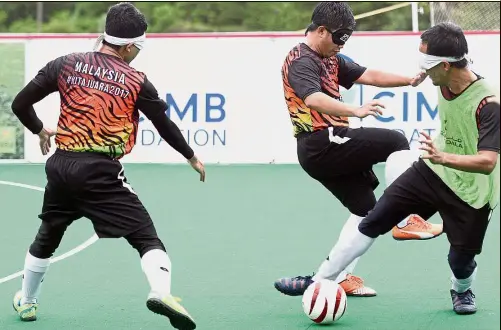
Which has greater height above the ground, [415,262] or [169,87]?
[169,87]

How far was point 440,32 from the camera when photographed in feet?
20.7

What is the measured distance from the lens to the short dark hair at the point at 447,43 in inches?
246

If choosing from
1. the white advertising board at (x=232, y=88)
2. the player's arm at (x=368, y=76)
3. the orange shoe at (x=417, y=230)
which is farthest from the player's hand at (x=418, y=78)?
the white advertising board at (x=232, y=88)

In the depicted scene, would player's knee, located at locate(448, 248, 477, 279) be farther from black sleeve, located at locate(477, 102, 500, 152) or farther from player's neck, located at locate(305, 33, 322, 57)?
player's neck, located at locate(305, 33, 322, 57)

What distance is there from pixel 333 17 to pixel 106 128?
5.45 feet

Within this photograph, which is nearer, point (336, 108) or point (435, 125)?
point (336, 108)

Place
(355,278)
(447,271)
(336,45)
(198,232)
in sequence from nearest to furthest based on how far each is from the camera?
(336,45)
(355,278)
(447,271)
(198,232)

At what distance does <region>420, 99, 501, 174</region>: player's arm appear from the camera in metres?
5.96

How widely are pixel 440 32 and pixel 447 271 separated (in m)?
2.45

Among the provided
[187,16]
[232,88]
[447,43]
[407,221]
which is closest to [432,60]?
[447,43]

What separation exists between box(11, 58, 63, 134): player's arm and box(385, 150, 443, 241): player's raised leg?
2.15 m

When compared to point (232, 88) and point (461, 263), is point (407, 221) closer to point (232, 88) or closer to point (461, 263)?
point (461, 263)

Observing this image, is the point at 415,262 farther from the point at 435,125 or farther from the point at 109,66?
the point at 435,125

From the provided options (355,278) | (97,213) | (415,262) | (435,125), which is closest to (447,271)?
(415,262)
